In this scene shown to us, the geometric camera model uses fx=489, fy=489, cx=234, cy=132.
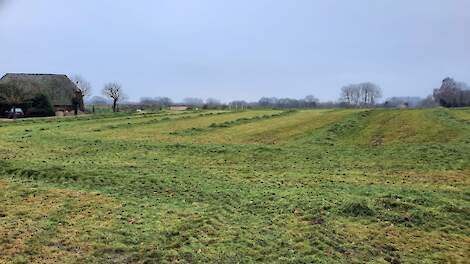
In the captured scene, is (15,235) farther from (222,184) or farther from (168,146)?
(168,146)

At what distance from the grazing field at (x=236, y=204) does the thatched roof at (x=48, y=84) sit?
188 feet

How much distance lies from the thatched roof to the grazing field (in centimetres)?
5721

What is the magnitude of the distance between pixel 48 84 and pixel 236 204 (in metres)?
78.2

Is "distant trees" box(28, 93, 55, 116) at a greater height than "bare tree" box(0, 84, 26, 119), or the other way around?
"bare tree" box(0, 84, 26, 119)

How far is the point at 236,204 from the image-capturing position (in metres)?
15.7

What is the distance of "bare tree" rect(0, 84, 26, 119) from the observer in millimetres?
71375

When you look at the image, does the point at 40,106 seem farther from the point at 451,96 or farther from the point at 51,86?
the point at 451,96

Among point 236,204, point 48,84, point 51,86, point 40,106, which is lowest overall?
point 236,204

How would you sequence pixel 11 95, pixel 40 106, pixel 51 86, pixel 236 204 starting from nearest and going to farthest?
pixel 236 204 < pixel 11 95 < pixel 40 106 < pixel 51 86

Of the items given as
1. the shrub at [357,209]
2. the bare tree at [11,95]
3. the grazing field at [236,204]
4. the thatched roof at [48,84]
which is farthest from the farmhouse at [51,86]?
the shrub at [357,209]

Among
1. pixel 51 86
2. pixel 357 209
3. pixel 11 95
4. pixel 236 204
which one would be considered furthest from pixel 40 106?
pixel 357 209

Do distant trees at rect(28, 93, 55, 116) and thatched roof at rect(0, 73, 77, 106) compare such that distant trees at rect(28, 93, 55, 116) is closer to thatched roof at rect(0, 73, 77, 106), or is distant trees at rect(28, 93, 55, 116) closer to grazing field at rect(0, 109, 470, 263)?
thatched roof at rect(0, 73, 77, 106)

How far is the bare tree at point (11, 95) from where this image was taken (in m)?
71.4

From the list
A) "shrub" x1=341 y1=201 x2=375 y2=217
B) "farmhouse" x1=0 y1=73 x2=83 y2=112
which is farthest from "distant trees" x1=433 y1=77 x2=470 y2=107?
"shrub" x1=341 y1=201 x2=375 y2=217
